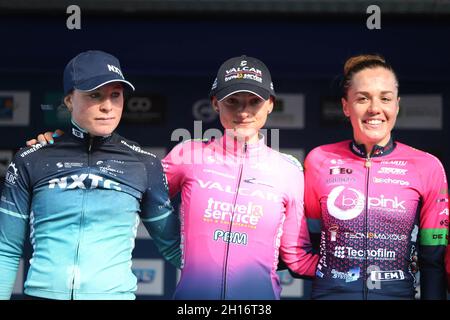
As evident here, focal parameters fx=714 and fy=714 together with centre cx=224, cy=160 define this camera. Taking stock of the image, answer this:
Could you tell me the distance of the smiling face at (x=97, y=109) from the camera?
276 cm

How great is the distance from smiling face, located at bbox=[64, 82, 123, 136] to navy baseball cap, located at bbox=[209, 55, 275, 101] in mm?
416

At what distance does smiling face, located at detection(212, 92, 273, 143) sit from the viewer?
9.39 feet

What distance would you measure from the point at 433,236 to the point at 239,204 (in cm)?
77

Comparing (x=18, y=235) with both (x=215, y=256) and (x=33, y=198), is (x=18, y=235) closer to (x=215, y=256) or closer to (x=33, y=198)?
(x=33, y=198)

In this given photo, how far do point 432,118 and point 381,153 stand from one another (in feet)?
5.29

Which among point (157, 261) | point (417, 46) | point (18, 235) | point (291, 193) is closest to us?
point (18, 235)

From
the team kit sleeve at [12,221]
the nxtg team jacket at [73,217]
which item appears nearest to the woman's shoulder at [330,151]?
the nxtg team jacket at [73,217]

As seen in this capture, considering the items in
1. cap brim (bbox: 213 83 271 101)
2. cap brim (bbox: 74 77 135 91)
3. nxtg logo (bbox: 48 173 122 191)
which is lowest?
nxtg logo (bbox: 48 173 122 191)

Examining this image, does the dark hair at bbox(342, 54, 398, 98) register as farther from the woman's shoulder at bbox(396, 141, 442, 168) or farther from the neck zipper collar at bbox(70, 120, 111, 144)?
the neck zipper collar at bbox(70, 120, 111, 144)

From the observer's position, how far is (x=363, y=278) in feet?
9.17

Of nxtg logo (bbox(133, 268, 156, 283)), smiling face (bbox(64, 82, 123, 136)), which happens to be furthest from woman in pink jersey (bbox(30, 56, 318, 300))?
nxtg logo (bbox(133, 268, 156, 283))
